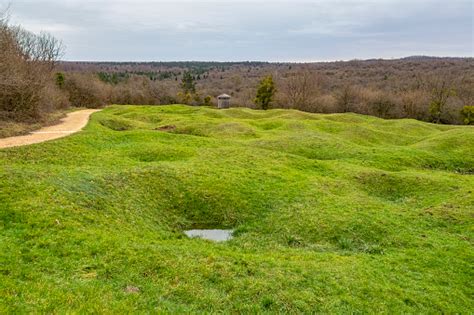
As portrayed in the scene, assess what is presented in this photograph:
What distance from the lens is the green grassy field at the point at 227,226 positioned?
9.76 m

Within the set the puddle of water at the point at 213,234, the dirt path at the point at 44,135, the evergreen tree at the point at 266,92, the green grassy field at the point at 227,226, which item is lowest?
the puddle of water at the point at 213,234

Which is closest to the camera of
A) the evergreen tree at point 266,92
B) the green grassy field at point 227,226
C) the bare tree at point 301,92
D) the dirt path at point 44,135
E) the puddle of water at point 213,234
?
the green grassy field at point 227,226

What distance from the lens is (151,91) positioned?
83375mm

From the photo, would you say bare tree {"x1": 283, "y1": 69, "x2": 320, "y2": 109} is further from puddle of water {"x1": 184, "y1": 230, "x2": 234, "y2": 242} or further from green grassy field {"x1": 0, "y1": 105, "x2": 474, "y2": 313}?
puddle of water {"x1": 184, "y1": 230, "x2": 234, "y2": 242}

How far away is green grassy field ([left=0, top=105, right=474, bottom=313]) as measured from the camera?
976 centimetres

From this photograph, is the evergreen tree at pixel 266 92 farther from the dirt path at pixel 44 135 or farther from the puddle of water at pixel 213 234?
the puddle of water at pixel 213 234

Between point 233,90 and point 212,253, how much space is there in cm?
9781

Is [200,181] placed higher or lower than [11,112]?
lower

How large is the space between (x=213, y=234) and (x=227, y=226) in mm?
999

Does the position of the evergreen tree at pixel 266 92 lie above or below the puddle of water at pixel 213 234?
above

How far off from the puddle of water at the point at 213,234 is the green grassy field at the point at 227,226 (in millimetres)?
508

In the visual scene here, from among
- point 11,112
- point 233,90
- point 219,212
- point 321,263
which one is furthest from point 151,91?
point 321,263

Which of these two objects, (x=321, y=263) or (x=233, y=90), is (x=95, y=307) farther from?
(x=233, y=90)

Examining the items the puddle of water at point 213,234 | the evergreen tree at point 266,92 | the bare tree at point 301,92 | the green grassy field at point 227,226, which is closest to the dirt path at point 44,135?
the green grassy field at point 227,226
